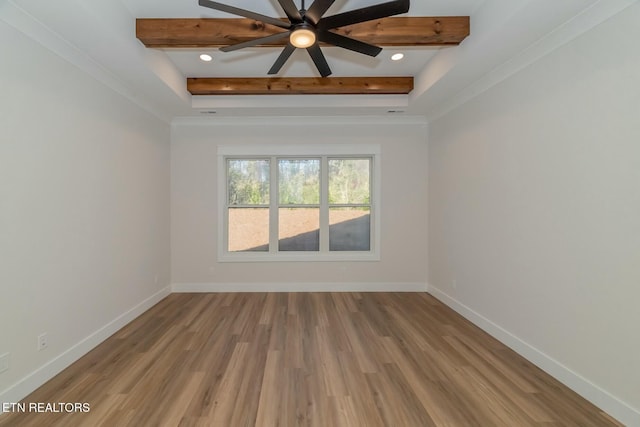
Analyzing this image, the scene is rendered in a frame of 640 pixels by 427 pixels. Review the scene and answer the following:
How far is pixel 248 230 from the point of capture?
15.3 ft

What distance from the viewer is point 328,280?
14.8ft

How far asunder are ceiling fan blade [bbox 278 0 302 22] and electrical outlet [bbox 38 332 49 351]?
3.03 meters

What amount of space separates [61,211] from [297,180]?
9.91 feet

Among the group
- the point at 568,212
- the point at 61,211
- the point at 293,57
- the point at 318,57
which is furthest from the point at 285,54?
the point at 568,212

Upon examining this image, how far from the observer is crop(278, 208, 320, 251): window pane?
4.68 m

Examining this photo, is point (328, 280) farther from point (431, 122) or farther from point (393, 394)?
point (431, 122)

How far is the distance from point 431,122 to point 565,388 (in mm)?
3629

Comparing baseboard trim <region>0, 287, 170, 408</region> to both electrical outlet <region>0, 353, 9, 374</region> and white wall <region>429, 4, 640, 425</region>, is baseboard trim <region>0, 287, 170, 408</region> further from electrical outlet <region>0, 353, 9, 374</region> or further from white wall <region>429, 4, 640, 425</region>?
white wall <region>429, 4, 640, 425</region>

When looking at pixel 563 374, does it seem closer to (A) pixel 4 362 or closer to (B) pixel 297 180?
(B) pixel 297 180

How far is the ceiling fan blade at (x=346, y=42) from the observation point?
202 centimetres

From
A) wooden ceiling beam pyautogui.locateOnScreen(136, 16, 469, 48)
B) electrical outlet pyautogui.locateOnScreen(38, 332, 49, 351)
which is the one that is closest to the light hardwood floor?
electrical outlet pyautogui.locateOnScreen(38, 332, 49, 351)

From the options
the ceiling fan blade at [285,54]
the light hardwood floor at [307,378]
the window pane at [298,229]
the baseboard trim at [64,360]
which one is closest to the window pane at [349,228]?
the window pane at [298,229]

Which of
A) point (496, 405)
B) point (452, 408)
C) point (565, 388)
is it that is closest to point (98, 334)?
point (452, 408)

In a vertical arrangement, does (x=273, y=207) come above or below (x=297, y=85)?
below
